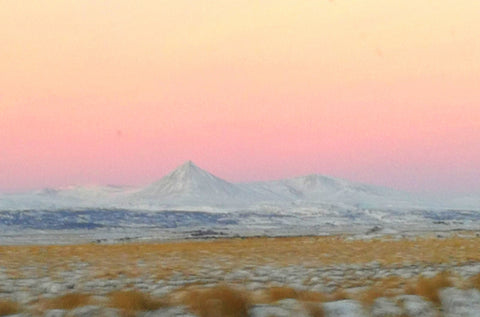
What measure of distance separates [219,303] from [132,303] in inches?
43.8

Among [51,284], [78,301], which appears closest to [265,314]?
[78,301]

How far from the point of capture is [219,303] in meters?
7.01

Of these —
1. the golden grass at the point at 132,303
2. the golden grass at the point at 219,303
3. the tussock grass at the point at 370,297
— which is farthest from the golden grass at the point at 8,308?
the tussock grass at the point at 370,297

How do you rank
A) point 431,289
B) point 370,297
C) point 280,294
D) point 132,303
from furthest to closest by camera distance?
point 431,289
point 280,294
point 370,297
point 132,303

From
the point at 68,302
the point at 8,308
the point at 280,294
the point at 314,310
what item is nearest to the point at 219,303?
the point at 314,310

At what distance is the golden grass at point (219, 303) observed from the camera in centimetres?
677

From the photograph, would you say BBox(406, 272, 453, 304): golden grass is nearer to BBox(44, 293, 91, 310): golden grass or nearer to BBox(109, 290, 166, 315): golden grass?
BBox(109, 290, 166, 315): golden grass

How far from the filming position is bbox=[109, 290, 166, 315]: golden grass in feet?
22.3

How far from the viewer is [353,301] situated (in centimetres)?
762

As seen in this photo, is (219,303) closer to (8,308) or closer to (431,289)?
(8,308)

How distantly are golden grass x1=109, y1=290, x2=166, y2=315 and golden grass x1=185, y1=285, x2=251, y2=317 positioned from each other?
47 cm

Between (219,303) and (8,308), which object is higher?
(219,303)

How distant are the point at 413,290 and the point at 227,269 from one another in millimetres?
8146

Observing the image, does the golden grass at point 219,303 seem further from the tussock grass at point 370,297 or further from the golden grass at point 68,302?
the tussock grass at point 370,297
